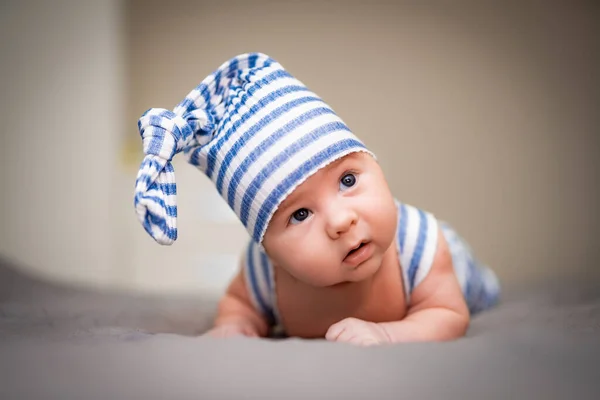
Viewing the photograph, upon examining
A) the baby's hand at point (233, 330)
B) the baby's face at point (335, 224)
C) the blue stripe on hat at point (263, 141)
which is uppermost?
the blue stripe on hat at point (263, 141)

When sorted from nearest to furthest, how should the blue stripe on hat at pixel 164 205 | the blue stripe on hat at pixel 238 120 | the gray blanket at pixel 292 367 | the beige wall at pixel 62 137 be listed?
the gray blanket at pixel 292 367, the blue stripe on hat at pixel 164 205, the blue stripe on hat at pixel 238 120, the beige wall at pixel 62 137

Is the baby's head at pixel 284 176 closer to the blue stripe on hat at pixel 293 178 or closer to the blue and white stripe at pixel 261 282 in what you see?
the blue stripe on hat at pixel 293 178

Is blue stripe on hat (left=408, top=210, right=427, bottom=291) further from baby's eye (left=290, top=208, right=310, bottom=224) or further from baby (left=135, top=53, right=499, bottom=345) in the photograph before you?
baby's eye (left=290, top=208, right=310, bottom=224)

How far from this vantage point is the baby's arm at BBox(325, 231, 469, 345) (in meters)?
0.79

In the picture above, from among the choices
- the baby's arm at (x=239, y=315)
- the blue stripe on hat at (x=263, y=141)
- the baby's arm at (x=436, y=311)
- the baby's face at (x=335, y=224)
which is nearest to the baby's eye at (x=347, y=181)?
the baby's face at (x=335, y=224)

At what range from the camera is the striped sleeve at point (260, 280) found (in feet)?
3.43

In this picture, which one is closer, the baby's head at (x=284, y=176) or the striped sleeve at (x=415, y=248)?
the baby's head at (x=284, y=176)

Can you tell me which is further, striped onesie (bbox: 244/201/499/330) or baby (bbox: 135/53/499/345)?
striped onesie (bbox: 244/201/499/330)

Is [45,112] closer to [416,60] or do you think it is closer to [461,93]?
[416,60]

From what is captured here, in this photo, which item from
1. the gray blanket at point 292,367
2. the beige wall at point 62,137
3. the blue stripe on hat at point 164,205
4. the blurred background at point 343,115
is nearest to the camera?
the gray blanket at point 292,367

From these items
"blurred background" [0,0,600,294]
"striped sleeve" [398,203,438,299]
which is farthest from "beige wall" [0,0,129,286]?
"striped sleeve" [398,203,438,299]

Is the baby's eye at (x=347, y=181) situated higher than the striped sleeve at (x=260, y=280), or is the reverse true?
the baby's eye at (x=347, y=181)

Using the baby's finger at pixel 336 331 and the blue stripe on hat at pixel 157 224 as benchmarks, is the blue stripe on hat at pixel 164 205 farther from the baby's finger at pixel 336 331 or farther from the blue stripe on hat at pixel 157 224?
the baby's finger at pixel 336 331

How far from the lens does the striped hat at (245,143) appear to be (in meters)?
0.78
